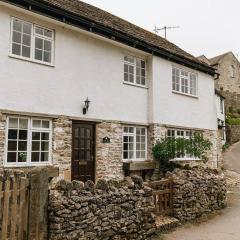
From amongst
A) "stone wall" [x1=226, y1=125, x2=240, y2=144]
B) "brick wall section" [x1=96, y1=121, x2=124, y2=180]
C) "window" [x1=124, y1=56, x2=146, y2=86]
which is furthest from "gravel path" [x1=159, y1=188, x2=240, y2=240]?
"stone wall" [x1=226, y1=125, x2=240, y2=144]

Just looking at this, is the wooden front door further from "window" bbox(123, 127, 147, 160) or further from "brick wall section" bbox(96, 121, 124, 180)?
"window" bbox(123, 127, 147, 160)

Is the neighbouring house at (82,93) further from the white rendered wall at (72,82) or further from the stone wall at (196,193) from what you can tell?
the stone wall at (196,193)

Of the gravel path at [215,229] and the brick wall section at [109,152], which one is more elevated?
the brick wall section at [109,152]

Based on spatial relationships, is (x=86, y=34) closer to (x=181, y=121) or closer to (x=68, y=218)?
(x=181, y=121)

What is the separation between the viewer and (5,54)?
387 inches

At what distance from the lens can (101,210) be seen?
22.5 feet

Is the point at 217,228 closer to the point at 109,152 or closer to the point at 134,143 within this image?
the point at 109,152

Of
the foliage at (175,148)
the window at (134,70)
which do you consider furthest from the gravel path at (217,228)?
the window at (134,70)

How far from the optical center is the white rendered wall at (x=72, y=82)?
995 centimetres

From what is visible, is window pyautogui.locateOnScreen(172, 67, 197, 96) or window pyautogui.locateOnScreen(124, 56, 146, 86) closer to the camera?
window pyautogui.locateOnScreen(124, 56, 146, 86)

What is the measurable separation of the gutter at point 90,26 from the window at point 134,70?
642mm

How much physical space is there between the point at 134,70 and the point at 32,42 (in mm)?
5263

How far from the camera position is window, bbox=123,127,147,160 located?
45.4ft

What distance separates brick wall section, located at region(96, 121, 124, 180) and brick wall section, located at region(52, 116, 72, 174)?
1389 millimetres
